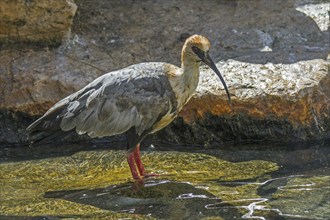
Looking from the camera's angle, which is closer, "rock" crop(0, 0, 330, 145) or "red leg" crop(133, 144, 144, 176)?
"red leg" crop(133, 144, 144, 176)

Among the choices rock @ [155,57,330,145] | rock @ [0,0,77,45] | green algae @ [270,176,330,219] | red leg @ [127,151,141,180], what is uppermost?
rock @ [0,0,77,45]

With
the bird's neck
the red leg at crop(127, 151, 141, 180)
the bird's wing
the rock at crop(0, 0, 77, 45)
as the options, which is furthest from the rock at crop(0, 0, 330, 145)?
the red leg at crop(127, 151, 141, 180)

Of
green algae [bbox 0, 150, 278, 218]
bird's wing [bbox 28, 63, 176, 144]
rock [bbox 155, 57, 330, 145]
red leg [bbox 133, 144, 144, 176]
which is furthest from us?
rock [bbox 155, 57, 330, 145]

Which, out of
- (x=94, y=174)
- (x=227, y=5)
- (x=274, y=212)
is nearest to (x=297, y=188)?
(x=274, y=212)

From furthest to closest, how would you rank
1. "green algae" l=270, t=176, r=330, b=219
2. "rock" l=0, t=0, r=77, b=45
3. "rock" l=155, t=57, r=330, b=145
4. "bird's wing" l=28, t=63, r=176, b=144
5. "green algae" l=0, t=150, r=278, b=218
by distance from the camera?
"rock" l=0, t=0, r=77, b=45, "rock" l=155, t=57, r=330, b=145, "bird's wing" l=28, t=63, r=176, b=144, "green algae" l=0, t=150, r=278, b=218, "green algae" l=270, t=176, r=330, b=219

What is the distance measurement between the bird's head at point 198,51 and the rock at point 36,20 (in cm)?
220

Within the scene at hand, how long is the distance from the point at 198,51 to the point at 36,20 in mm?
2508

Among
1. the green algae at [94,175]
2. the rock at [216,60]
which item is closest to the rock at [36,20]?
the rock at [216,60]

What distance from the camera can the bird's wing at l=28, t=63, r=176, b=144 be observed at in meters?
7.42

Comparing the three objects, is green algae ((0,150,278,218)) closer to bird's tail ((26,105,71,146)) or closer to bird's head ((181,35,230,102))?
bird's tail ((26,105,71,146))

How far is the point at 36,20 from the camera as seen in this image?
9250 millimetres

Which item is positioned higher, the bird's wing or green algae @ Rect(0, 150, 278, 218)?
the bird's wing

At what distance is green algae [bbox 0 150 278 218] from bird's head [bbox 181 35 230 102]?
97 centimetres

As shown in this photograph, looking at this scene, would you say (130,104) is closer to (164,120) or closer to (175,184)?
(164,120)
